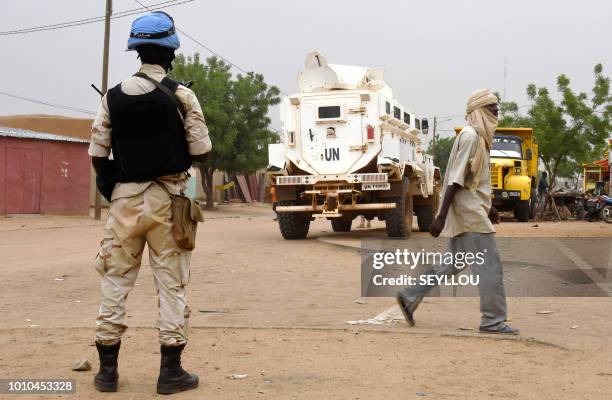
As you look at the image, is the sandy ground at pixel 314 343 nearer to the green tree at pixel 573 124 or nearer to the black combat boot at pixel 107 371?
the black combat boot at pixel 107 371

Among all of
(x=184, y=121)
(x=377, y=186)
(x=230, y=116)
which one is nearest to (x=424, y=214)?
(x=377, y=186)

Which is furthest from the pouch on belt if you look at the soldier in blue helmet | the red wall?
the red wall

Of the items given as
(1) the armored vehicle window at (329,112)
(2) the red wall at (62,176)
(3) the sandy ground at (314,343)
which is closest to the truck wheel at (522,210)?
(1) the armored vehicle window at (329,112)

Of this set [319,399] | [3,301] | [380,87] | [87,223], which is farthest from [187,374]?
[87,223]

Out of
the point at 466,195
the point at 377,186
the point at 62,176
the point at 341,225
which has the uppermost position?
the point at 62,176

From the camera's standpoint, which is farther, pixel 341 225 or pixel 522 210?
pixel 522 210

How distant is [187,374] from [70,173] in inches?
939

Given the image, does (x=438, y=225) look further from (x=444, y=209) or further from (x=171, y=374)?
(x=171, y=374)

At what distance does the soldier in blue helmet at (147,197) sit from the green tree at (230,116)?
106ft

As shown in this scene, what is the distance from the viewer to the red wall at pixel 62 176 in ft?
83.7

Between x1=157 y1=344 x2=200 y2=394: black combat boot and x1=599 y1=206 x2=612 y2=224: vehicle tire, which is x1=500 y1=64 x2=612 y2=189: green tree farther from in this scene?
x1=157 y1=344 x2=200 y2=394: black combat boot

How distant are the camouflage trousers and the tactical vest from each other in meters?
0.12

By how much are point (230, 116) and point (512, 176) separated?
17.7 m

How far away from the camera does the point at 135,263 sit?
4199 millimetres
